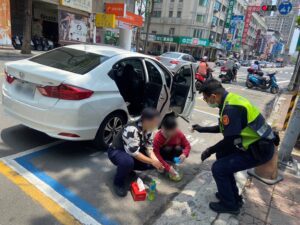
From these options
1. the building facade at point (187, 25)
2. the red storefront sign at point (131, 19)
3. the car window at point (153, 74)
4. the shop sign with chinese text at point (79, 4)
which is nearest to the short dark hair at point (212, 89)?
the car window at point (153, 74)

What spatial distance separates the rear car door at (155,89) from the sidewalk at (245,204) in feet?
4.44

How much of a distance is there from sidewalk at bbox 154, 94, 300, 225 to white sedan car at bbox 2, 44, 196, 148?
1440 mm

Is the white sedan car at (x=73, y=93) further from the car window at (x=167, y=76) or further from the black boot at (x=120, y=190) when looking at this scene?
the black boot at (x=120, y=190)

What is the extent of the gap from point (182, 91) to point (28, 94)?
303 cm

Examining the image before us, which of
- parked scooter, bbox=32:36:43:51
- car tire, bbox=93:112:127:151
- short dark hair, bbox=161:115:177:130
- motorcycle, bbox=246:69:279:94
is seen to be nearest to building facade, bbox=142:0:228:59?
parked scooter, bbox=32:36:43:51

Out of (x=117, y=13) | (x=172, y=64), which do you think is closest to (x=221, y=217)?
(x=172, y=64)

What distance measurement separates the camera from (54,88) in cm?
329

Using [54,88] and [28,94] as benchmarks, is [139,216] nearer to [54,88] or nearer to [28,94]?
[54,88]

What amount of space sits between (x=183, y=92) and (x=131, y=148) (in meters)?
2.78

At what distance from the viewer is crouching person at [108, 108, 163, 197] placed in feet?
9.71

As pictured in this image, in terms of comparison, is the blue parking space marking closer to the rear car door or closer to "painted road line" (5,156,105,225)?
"painted road line" (5,156,105,225)

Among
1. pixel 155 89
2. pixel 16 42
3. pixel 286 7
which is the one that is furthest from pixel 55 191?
pixel 16 42

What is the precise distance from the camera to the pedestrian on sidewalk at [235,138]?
2.59 meters

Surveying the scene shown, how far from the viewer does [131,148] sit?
298 cm
